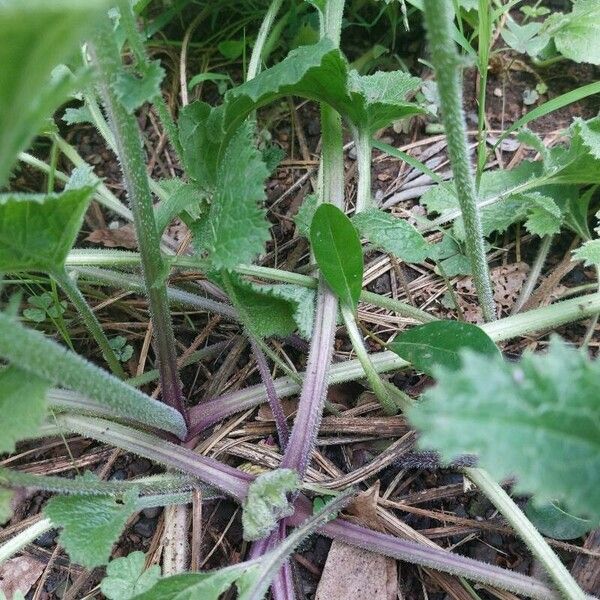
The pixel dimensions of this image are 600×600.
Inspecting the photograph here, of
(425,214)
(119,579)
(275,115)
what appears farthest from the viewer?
(275,115)

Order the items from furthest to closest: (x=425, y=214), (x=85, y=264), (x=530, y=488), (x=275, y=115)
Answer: (x=275, y=115) → (x=425, y=214) → (x=85, y=264) → (x=530, y=488)

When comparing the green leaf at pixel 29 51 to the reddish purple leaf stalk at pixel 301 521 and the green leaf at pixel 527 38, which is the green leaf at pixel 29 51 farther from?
the green leaf at pixel 527 38

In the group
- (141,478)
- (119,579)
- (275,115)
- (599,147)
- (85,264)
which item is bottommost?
Result: (119,579)

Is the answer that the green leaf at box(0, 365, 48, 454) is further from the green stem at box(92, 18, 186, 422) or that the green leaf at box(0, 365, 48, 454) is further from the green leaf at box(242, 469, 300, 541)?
the green leaf at box(242, 469, 300, 541)

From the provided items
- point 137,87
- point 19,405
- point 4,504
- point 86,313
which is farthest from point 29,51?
point 86,313

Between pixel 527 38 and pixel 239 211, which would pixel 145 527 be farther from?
pixel 527 38

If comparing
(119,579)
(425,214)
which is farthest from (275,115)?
(119,579)

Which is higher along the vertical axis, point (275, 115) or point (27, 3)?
point (275, 115)

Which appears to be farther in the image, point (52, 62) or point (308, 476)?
point (308, 476)

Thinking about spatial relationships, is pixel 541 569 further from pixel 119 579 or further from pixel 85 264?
pixel 85 264
